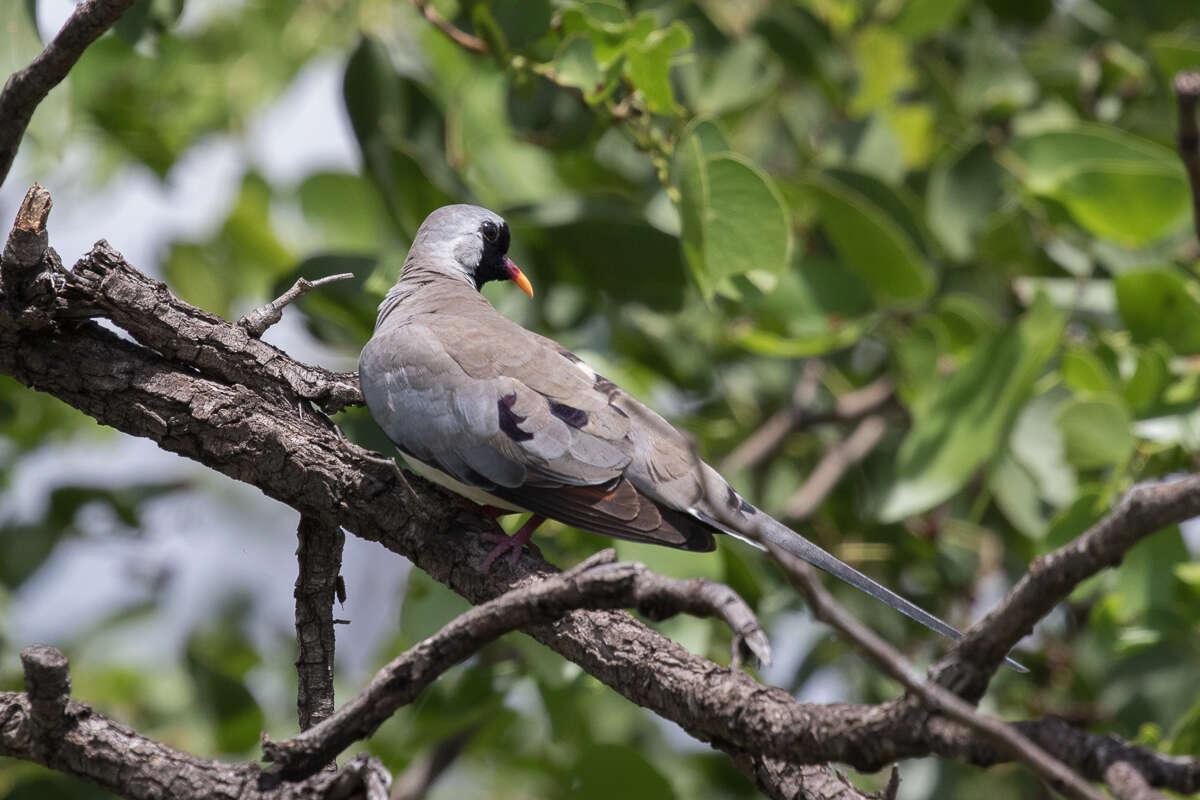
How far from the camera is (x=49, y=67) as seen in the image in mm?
2521

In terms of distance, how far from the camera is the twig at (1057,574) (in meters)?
1.52

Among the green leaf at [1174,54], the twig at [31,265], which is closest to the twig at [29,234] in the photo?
the twig at [31,265]

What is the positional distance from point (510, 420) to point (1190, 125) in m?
1.67

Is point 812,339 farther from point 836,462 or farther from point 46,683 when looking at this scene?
point 46,683

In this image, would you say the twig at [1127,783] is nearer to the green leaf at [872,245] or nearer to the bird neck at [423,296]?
the bird neck at [423,296]

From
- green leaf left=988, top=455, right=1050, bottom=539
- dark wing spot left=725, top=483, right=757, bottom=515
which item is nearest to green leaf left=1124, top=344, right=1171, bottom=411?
green leaf left=988, top=455, right=1050, bottom=539

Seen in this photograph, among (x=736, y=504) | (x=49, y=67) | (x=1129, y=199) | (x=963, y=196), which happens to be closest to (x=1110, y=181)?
(x=1129, y=199)

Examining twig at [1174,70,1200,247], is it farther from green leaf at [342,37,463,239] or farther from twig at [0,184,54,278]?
twig at [0,184,54,278]

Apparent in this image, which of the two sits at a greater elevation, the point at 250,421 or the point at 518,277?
the point at 250,421

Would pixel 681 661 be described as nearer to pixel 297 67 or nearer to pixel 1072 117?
pixel 1072 117

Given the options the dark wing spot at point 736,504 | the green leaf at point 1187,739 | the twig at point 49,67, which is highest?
the twig at point 49,67

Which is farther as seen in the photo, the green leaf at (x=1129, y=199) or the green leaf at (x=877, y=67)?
the green leaf at (x=877, y=67)

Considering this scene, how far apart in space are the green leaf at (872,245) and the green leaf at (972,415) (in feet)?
1.18

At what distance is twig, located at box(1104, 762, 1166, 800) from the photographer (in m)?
1.51
